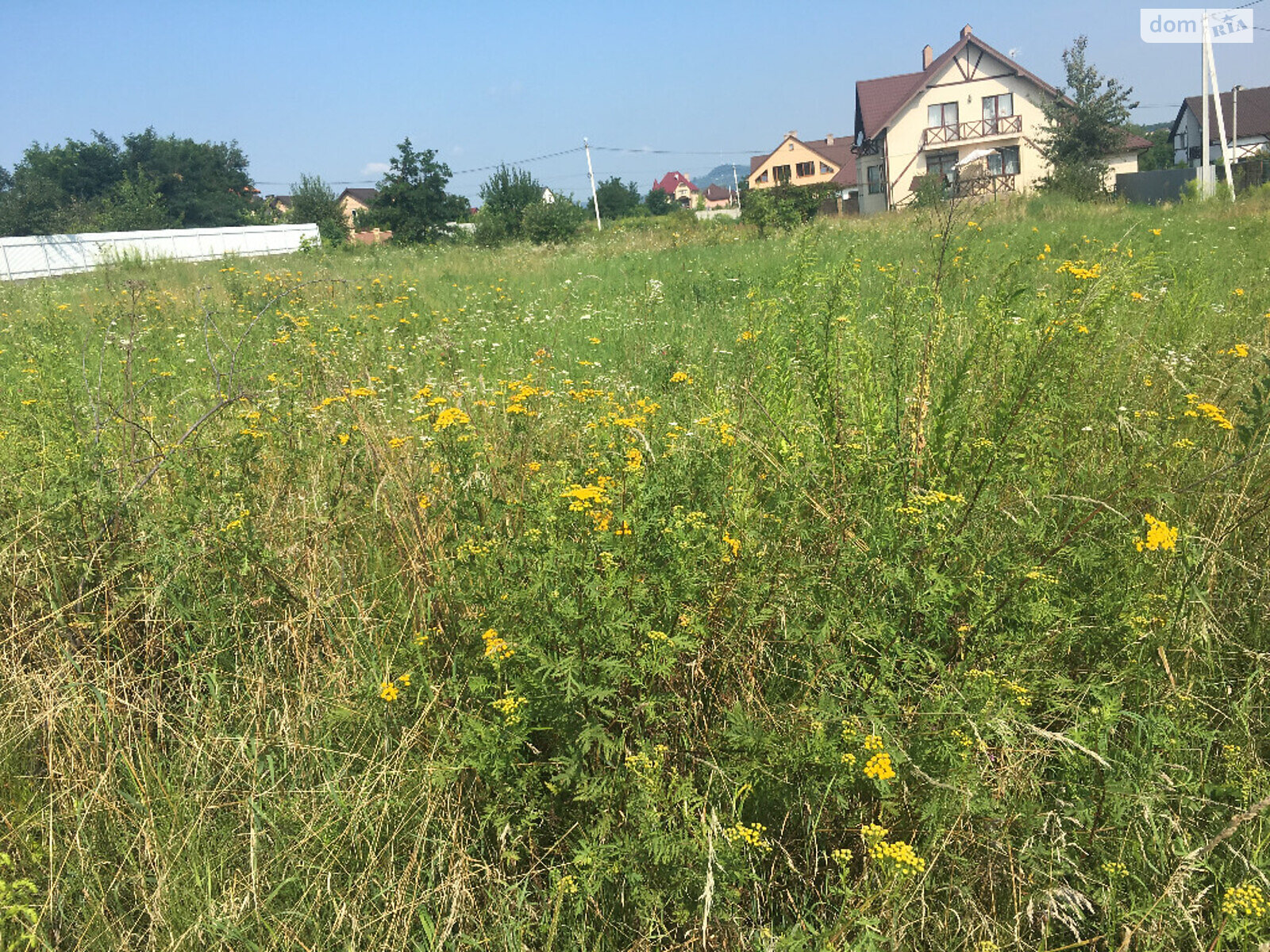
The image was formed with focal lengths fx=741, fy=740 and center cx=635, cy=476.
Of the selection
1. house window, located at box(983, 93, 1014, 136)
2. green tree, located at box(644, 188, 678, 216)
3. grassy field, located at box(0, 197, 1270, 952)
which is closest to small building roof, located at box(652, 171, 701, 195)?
green tree, located at box(644, 188, 678, 216)

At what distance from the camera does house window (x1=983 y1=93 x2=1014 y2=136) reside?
118 ft

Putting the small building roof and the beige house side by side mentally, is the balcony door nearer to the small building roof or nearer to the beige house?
the beige house

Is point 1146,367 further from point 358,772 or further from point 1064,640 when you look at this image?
point 358,772

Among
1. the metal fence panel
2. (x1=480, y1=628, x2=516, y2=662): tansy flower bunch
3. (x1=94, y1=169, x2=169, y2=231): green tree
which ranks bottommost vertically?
(x1=480, y1=628, x2=516, y2=662): tansy flower bunch

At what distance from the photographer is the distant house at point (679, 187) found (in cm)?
9850

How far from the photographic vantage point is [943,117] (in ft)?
121

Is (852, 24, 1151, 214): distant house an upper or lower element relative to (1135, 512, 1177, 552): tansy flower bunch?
upper

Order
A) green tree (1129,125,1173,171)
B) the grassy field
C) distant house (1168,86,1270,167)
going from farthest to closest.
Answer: green tree (1129,125,1173,171) < distant house (1168,86,1270,167) < the grassy field

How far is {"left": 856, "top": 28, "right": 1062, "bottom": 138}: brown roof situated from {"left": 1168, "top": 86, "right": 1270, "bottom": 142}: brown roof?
59.4 feet

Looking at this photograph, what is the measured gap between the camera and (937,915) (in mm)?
1588

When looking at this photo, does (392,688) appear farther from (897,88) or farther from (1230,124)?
(1230,124)

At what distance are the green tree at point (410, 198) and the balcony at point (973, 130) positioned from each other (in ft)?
78.1

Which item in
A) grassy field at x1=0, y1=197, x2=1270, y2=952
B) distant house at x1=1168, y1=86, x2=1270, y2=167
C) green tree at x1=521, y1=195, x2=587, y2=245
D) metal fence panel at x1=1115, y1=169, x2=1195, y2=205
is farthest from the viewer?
distant house at x1=1168, y1=86, x2=1270, y2=167

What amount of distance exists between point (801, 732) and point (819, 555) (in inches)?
21.0
